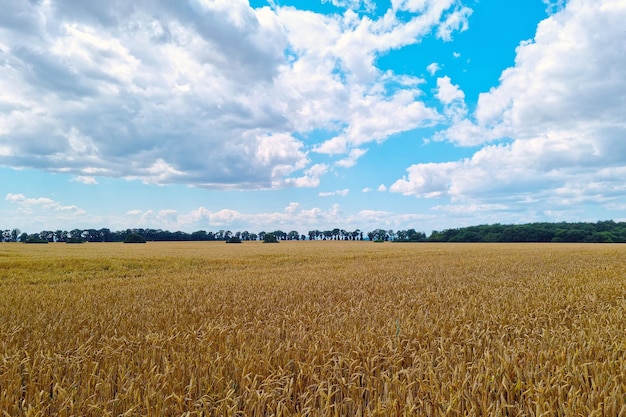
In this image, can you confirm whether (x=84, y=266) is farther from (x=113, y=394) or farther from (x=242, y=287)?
(x=113, y=394)

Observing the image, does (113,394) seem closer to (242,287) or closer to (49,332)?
(49,332)

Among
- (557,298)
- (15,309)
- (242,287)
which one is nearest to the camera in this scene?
(15,309)

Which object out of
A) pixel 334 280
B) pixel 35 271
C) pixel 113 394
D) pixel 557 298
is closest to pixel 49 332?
pixel 113 394

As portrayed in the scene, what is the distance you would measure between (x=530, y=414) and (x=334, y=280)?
8.66 meters

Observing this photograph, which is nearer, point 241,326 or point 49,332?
point 49,332

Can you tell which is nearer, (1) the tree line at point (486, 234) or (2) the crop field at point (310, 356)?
(2) the crop field at point (310, 356)

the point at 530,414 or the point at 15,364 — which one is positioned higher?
the point at 15,364

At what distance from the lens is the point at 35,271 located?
54.6 ft

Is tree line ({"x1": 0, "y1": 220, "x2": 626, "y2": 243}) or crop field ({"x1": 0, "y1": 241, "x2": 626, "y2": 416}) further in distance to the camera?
tree line ({"x1": 0, "y1": 220, "x2": 626, "y2": 243})

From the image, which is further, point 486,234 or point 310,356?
point 486,234

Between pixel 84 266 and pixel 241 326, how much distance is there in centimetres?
1609

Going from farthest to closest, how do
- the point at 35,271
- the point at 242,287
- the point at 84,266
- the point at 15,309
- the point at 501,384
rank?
1. the point at 84,266
2. the point at 35,271
3. the point at 242,287
4. the point at 15,309
5. the point at 501,384

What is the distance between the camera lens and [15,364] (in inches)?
153

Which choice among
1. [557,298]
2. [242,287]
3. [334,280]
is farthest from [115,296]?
[557,298]
